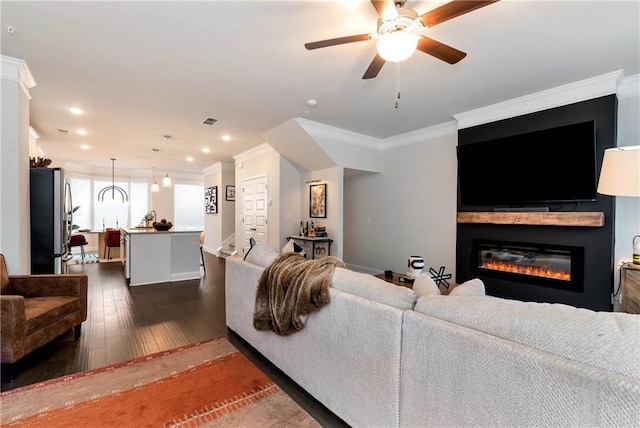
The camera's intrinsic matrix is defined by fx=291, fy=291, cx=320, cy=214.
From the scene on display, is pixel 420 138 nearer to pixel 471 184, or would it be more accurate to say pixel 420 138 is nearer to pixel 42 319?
pixel 471 184

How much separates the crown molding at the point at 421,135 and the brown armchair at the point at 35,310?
199 inches

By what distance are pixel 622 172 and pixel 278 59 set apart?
2991 millimetres

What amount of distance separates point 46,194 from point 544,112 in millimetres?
6012

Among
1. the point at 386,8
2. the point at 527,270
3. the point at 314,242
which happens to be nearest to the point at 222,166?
the point at 314,242

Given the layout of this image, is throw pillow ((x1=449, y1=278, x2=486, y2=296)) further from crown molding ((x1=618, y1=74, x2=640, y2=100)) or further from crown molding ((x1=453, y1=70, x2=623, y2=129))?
crown molding ((x1=618, y1=74, x2=640, y2=100))

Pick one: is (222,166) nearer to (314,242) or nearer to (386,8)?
(314,242)

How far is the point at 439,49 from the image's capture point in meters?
2.12

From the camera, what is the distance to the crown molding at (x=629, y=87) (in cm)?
313

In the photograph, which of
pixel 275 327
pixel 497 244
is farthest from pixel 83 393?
pixel 497 244

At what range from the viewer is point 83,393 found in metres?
1.96

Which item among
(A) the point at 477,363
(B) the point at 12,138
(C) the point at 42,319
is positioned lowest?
(C) the point at 42,319

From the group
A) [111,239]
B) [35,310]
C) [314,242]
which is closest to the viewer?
[35,310]

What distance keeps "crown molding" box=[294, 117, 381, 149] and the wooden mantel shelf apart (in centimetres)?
221

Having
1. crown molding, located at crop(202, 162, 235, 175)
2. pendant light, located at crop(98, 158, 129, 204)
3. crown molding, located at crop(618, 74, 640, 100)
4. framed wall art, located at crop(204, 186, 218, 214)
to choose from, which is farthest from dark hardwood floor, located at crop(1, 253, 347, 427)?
pendant light, located at crop(98, 158, 129, 204)
